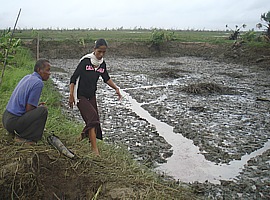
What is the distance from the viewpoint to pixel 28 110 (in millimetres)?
3873

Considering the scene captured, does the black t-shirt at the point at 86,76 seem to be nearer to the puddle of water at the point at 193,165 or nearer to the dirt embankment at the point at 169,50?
the puddle of water at the point at 193,165

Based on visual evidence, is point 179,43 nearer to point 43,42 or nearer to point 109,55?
point 109,55

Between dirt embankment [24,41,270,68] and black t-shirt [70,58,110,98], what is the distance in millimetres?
16136

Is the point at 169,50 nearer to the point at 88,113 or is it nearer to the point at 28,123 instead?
the point at 88,113

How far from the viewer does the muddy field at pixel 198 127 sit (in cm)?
456

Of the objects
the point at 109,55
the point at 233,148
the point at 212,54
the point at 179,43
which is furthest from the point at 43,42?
the point at 233,148

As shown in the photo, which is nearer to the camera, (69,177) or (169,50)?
(69,177)

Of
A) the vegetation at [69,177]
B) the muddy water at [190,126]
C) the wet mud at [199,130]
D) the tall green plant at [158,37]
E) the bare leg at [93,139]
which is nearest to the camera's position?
the vegetation at [69,177]

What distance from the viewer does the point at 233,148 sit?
5.57m

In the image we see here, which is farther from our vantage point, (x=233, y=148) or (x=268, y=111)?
(x=268, y=111)

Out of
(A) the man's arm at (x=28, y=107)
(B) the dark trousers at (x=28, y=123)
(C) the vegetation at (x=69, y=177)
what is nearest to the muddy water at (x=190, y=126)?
(C) the vegetation at (x=69, y=177)

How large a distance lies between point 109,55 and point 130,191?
2065cm

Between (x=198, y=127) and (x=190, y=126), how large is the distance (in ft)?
0.59

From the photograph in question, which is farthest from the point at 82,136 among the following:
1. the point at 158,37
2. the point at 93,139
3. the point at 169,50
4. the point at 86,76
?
the point at 169,50
